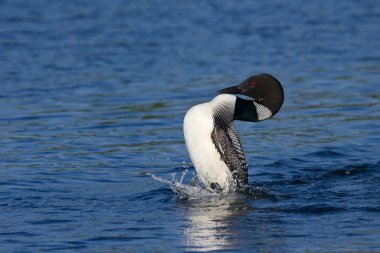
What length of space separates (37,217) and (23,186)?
136 cm

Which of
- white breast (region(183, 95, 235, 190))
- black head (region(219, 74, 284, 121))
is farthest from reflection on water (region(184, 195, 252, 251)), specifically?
black head (region(219, 74, 284, 121))

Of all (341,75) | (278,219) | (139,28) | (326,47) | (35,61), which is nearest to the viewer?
(278,219)

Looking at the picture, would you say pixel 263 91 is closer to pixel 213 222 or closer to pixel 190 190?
pixel 190 190

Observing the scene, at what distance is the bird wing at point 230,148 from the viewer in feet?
31.3

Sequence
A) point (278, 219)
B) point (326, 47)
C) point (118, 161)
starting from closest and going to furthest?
point (278, 219)
point (118, 161)
point (326, 47)

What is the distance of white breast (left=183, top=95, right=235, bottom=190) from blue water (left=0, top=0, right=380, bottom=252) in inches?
8.3

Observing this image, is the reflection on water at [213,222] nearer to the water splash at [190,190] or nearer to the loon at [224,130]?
the water splash at [190,190]

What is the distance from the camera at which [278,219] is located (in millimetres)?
8617

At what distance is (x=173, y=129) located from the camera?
13250mm

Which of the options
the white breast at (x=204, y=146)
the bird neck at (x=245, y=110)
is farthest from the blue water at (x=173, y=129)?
the bird neck at (x=245, y=110)

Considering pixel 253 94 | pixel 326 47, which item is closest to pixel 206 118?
pixel 253 94

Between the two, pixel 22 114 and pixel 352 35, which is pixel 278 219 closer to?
pixel 22 114

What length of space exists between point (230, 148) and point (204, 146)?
0.95 feet

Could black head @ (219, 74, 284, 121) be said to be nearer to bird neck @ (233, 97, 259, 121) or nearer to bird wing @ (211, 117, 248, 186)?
bird neck @ (233, 97, 259, 121)
